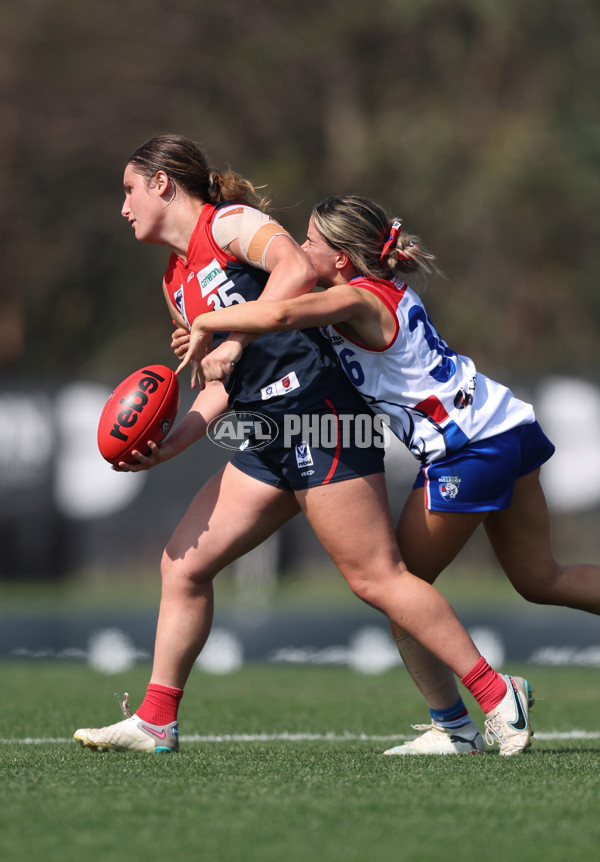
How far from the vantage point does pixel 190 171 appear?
448 cm

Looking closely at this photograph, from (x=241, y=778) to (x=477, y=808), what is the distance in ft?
2.50

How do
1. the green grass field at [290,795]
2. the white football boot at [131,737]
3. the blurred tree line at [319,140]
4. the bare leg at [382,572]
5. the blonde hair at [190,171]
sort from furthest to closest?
the blurred tree line at [319,140] → the blonde hair at [190,171] → the white football boot at [131,737] → the bare leg at [382,572] → the green grass field at [290,795]

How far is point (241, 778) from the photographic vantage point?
3697 mm

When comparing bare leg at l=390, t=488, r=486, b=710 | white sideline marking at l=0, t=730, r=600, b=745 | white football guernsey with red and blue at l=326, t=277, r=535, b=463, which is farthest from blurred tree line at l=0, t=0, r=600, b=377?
white football guernsey with red and blue at l=326, t=277, r=535, b=463

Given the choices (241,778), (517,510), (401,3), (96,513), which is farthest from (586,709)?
(401,3)

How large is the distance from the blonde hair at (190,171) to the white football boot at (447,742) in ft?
6.43

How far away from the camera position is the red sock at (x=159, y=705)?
4.41m

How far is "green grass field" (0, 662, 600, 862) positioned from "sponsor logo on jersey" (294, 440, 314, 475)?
957 millimetres

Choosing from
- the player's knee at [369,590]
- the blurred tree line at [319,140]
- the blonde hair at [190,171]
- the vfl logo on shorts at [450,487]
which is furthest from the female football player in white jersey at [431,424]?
the blurred tree line at [319,140]

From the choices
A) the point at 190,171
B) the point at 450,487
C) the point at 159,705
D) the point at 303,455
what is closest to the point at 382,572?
the point at 450,487

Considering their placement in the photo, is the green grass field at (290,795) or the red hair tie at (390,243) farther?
the red hair tie at (390,243)

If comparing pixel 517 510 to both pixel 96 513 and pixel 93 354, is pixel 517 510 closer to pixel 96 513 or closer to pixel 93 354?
pixel 96 513

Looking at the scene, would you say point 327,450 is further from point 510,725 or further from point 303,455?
point 510,725

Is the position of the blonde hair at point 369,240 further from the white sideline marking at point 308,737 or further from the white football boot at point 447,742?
the white sideline marking at point 308,737
